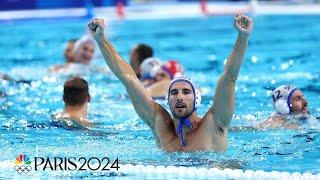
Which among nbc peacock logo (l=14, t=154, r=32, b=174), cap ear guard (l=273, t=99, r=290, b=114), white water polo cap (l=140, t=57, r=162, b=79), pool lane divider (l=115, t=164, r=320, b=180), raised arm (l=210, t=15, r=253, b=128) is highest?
white water polo cap (l=140, t=57, r=162, b=79)

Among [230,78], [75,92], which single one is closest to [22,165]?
[75,92]

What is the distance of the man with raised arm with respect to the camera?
5734mm

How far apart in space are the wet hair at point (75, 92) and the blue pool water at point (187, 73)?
0.87 feet

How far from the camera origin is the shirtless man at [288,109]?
23.7 ft

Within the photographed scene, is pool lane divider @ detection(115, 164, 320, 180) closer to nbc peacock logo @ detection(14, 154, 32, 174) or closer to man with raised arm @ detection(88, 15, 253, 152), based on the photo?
man with raised arm @ detection(88, 15, 253, 152)

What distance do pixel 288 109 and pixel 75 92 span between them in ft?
5.83

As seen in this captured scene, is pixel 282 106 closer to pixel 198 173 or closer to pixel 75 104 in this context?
pixel 75 104

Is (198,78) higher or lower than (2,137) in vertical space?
higher

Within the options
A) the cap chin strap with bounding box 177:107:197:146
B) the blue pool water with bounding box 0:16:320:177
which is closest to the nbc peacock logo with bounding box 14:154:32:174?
the blue pool water with bounding box 0:16:320:177

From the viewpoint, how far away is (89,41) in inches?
400

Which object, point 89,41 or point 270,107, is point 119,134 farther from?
point 89,41

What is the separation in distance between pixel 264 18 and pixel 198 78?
479 centimetres

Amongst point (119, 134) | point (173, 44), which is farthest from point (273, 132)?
point (173, 44)

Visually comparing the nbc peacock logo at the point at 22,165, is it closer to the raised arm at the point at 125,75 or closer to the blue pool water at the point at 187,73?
the blue pool water at the point at 187,73
